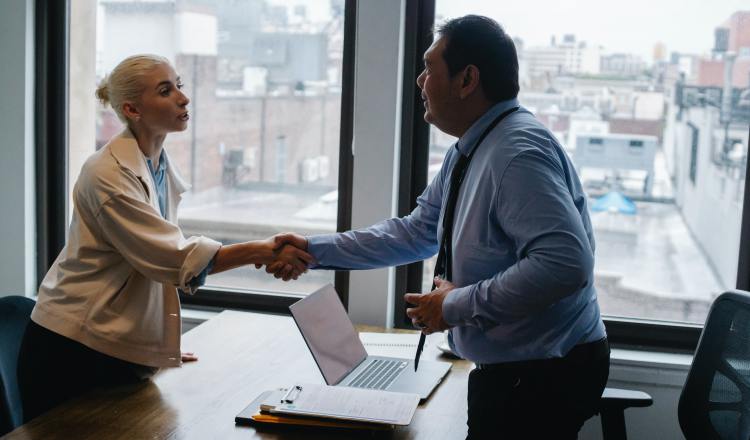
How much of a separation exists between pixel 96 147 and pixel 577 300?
8.20 ft

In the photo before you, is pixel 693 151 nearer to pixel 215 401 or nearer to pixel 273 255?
pixel 273 255

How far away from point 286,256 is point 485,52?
0.90 meters

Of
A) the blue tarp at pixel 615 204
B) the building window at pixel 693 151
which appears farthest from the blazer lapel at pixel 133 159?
the building window at pixel 693 151

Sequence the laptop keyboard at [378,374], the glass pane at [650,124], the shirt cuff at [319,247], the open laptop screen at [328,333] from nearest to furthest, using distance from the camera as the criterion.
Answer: the open laptop screen at [328,333] < the laptop keyboard at [378,374] < the shirt cuff at [319,247] < the glass pane at [650,124]

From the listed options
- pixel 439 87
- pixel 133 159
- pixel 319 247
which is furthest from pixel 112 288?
pixel 439 87

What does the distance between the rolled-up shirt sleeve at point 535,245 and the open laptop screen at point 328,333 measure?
0.51m

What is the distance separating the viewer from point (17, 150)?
11.4ft

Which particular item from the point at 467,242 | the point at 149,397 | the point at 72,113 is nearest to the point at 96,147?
the point at 72,113

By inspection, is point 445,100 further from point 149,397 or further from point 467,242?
point 149,397

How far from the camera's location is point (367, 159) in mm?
3146

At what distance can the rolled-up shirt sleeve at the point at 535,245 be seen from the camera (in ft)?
5.34

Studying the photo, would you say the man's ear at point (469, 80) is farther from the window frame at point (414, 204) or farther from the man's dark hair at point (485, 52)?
the window frame at point (414, 204)

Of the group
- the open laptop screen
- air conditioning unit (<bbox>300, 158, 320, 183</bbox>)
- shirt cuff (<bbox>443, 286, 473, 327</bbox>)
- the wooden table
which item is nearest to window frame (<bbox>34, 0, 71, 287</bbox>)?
air conditioning unit (<bbox>300, 158, 320, 183</bbox>)

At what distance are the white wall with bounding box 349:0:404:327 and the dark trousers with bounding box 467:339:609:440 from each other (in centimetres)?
142
